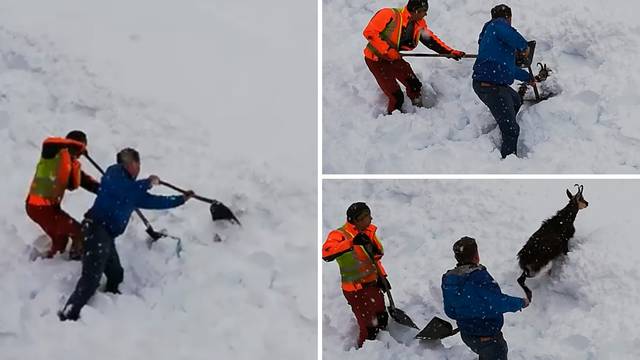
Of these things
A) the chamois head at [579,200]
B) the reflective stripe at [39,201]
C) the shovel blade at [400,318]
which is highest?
the reflective stripe at [39,201]

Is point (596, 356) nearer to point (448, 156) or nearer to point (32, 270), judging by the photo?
point (448, 156)

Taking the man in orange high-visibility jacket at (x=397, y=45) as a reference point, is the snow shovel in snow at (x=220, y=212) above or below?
below

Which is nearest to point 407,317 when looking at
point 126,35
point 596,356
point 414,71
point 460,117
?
point 596,356

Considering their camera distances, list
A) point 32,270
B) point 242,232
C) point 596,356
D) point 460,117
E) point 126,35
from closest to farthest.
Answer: point 596,356
point 32,270
point 242,232
point 460,117
point 126,35

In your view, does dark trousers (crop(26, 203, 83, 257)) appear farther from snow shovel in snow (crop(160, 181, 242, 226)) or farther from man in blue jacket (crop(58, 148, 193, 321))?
snow shovel in snow (crop(160, 181, 242, 226))

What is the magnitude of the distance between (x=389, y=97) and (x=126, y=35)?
2.30 m

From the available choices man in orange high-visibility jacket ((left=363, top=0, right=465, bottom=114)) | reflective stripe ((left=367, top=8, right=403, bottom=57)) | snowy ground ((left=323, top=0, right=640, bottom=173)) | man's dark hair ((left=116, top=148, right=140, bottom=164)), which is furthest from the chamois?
man's dark hair ((left=116, top=148, right=140, bottom=164))

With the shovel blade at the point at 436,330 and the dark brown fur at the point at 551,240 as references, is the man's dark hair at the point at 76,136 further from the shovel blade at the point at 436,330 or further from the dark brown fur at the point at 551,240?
the dark brown fur at the point at 551,240

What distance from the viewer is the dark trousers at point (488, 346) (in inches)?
155

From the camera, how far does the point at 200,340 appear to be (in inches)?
169

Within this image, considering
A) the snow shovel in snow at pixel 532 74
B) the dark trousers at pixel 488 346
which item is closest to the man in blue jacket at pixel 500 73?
the snow shovel in snow at pixel 532 74

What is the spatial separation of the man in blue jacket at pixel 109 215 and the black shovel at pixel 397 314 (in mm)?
1320

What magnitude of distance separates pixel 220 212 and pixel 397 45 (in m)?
1.68

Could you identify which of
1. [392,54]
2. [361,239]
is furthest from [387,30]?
[361,239]
